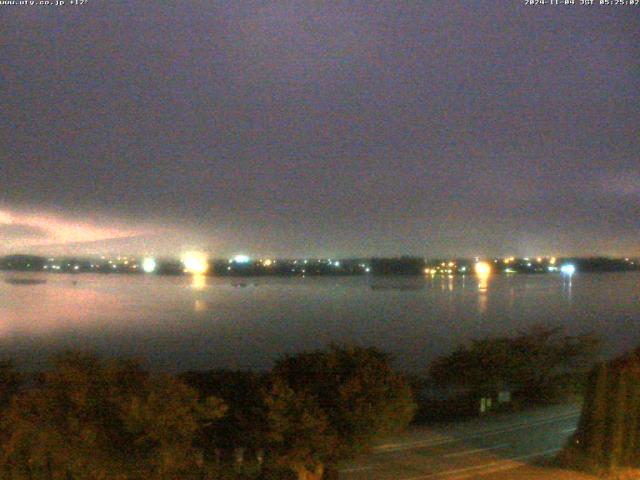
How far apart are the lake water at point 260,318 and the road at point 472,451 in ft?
54.9

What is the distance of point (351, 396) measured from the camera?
10.5 m

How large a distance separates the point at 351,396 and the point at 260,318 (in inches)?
2483

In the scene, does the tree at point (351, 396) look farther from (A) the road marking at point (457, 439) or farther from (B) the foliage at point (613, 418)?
(B) the foliage at point (613, 418)

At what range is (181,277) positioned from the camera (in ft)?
423

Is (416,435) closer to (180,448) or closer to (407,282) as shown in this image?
(180,448)

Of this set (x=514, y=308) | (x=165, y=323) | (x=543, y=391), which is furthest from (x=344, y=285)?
(x=543, y=391)

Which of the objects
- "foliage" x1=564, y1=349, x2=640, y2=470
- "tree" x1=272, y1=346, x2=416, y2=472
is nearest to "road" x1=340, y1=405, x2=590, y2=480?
"foliage" x1=564, y1=349, x2=640, y2=470

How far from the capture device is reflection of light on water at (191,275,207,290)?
11100 centimetres

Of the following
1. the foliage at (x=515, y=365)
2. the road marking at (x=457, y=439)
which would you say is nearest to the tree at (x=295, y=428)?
Answer: the road marking at (x=457, y=439)

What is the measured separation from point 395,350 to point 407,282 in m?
91.6

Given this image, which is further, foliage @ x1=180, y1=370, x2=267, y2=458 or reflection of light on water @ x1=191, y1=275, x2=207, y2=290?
reflection of light on water @ x1=191, y1=275, x2=207, y2=290

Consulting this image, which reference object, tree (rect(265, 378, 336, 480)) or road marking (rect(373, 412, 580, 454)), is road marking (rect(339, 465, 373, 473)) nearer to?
road marking (rect(373, 412, 580, 454))

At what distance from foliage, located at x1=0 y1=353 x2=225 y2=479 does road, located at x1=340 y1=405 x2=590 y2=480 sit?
174 inches

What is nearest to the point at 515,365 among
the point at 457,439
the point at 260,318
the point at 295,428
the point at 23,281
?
the point at 457,439
